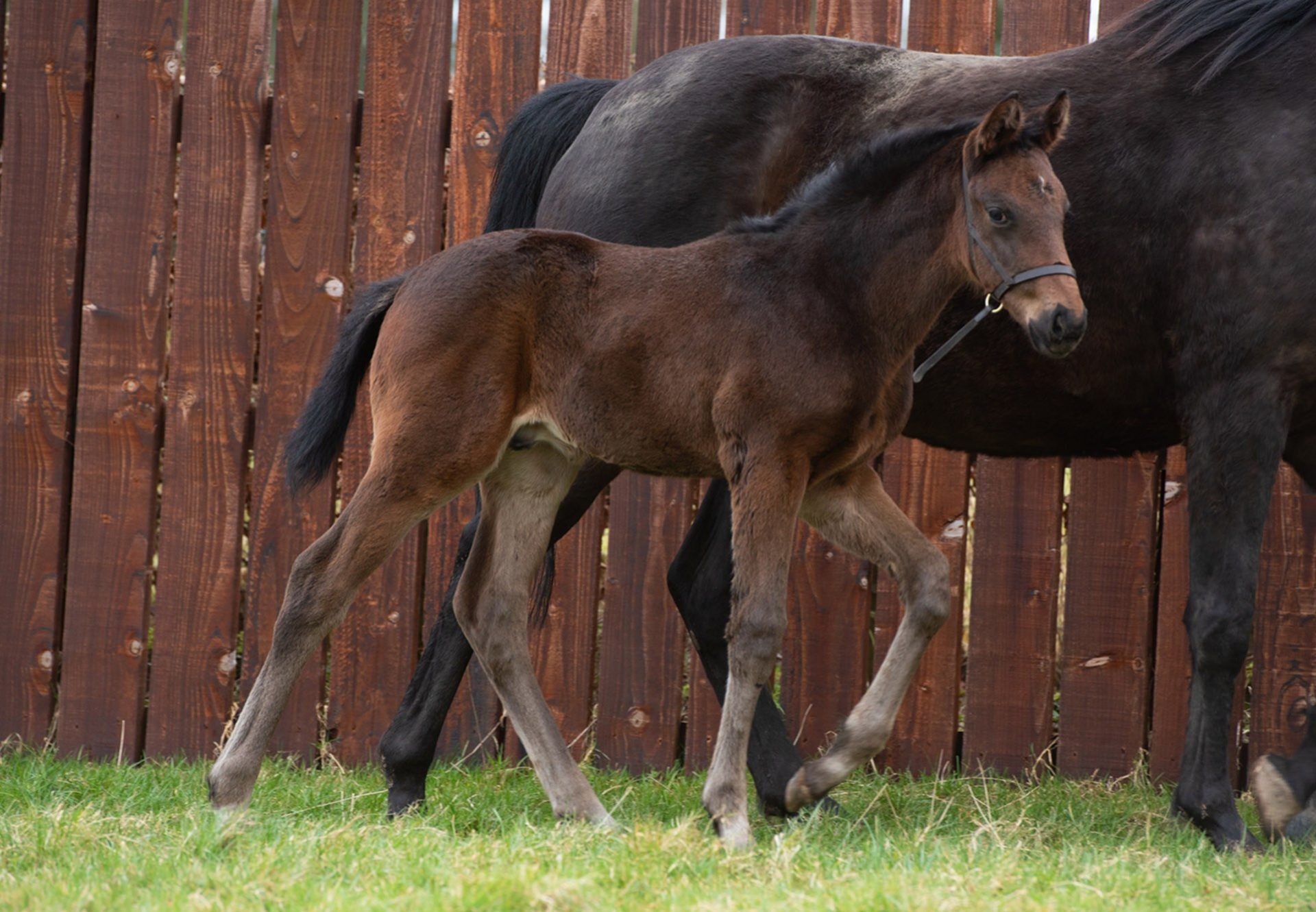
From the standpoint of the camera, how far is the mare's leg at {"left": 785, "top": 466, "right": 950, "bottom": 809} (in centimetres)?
347

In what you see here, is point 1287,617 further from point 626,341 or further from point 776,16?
point 776,16

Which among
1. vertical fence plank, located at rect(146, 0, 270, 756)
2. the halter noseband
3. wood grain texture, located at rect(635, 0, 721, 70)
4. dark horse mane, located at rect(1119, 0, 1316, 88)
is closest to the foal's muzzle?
the halter noseband

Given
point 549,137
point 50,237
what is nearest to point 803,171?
point 549,137

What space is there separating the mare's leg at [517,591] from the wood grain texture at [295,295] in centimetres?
110

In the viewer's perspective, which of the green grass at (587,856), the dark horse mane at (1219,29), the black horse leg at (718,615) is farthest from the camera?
the black horse leg at (718,615)

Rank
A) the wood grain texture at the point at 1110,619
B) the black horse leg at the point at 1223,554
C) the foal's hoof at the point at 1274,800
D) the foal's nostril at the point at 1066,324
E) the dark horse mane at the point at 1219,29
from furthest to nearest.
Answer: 1. the wood grain texture at the point at 1110,619
2. the dark horse mane at the point at 1219,29
3. the foal's hoof at the point at 1274,800
4. the black horse leg at the point at 1223,554
5. the foal's nostril at the point at 1066,324

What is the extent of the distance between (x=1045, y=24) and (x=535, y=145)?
180 centimetres

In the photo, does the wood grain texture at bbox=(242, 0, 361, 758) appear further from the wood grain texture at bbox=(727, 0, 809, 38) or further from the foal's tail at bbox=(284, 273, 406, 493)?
the wood grain texture at bbox=(727, 0, 809, 38)

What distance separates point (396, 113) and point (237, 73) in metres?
0.57

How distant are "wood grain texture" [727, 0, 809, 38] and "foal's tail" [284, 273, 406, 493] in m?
1.76

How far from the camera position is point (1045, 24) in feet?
15.5

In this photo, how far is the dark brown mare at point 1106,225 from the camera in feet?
12.3

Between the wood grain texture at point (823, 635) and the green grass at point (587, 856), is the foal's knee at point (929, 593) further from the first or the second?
the wood grain texture at point (823, 635)

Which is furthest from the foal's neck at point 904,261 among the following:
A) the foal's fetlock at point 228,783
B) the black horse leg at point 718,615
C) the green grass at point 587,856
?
the foal's fetlock at point 228,783
